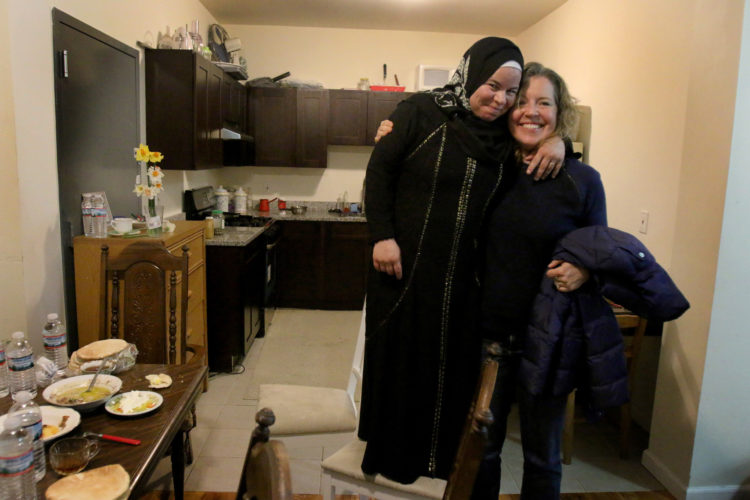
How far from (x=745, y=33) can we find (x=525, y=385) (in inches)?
63.6

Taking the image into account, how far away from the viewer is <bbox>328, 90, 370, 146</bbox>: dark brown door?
16.3 feet

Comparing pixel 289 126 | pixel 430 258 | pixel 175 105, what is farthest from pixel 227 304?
pixel 289 126

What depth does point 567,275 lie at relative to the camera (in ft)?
4.96

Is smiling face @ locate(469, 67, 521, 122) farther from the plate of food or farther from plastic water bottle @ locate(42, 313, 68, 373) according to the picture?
plastic water bottle @ locate(42, 313, 68, 373)

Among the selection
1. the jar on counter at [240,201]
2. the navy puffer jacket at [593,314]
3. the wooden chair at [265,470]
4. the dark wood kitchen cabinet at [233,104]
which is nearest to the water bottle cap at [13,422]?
the wooden chair at [265,470]

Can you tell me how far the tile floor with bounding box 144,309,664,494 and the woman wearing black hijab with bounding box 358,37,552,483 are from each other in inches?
21.5

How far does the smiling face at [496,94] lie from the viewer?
4.77 ft

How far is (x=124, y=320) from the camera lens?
1.99 m

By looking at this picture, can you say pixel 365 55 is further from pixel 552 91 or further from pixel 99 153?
pixel 552 91

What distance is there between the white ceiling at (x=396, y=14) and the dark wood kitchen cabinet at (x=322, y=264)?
1912mm

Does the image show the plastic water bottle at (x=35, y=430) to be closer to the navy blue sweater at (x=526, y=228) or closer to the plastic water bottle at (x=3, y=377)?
the plastic water bottle at (x=3, y=377)

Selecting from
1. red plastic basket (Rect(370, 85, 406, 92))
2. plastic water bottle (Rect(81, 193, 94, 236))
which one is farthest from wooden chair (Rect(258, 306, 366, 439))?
red plastic basket (Rect(370, 85, 406, 92))

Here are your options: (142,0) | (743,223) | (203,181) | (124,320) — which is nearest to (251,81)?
(203,181)

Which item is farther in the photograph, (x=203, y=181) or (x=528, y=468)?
(x=203, y=181)
